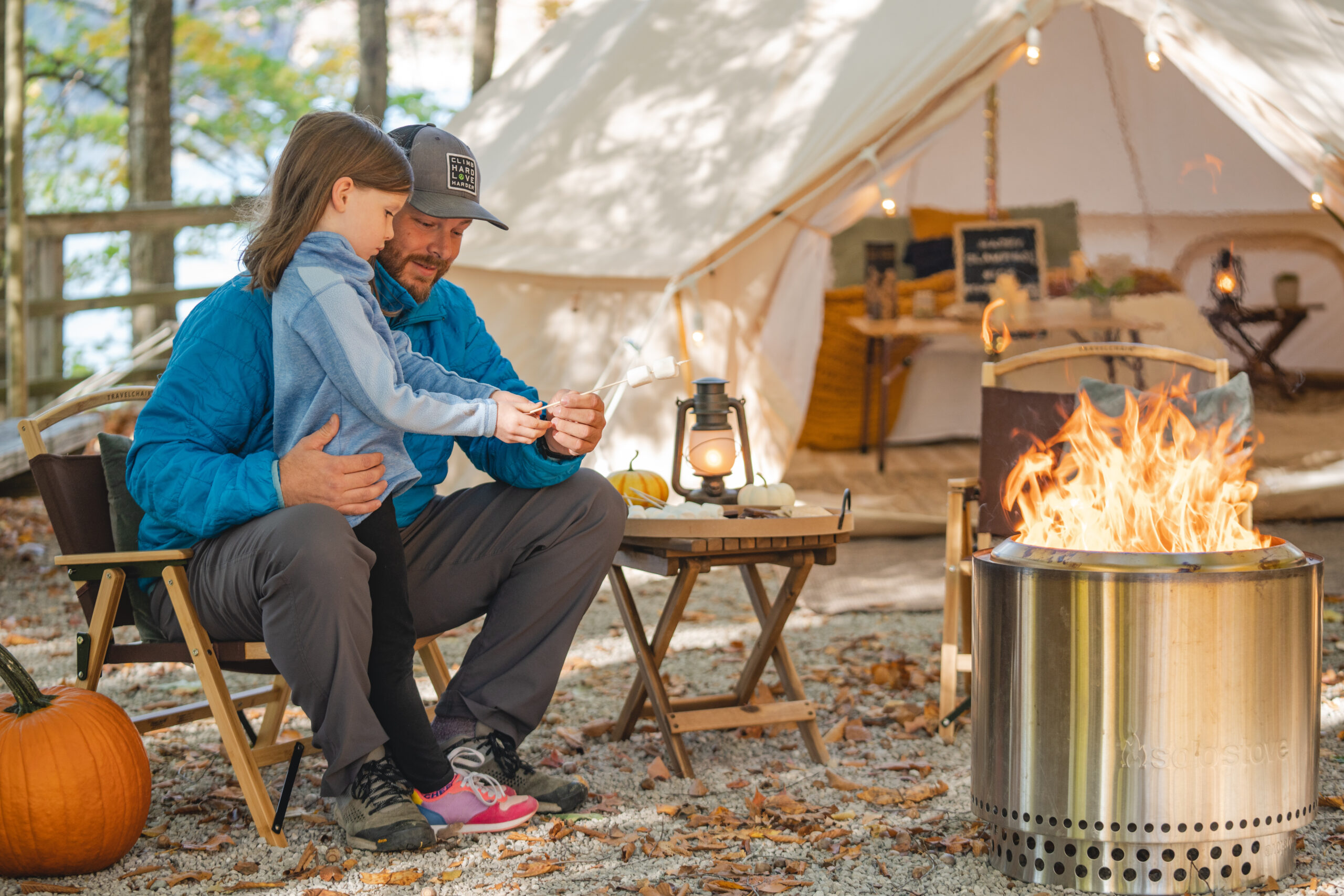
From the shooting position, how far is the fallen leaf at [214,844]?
205cm

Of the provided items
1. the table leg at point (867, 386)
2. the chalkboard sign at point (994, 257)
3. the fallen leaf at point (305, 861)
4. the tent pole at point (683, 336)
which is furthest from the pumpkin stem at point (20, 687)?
the table leg at point (867, 386)

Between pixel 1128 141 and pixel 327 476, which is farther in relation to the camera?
pixel 1128 141

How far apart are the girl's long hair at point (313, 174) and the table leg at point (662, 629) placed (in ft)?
2.96

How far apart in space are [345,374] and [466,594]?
517 mm

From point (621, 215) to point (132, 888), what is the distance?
10.1 ft

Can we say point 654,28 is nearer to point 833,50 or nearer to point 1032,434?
point 833,50

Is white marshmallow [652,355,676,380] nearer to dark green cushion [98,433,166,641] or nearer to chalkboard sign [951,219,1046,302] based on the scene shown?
dark green cushion [98,433,166,641]

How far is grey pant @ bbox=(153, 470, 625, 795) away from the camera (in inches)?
76.9

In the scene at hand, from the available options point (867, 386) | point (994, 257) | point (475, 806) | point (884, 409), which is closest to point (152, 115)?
point (867, 386)

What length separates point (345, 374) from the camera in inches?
76.9

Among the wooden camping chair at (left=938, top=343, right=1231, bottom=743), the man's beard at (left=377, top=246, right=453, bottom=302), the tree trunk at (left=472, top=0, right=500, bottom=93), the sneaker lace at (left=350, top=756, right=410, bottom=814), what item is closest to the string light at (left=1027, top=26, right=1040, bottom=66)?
the wooden camping chair at (left=938, top=343, right=1231, bottom=743)

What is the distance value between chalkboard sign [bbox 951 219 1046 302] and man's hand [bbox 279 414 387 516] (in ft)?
14.8

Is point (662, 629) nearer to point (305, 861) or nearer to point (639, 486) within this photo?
point (639, 486)

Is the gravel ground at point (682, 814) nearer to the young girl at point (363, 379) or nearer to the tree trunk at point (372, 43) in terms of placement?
the young girl at point (363, 379)
